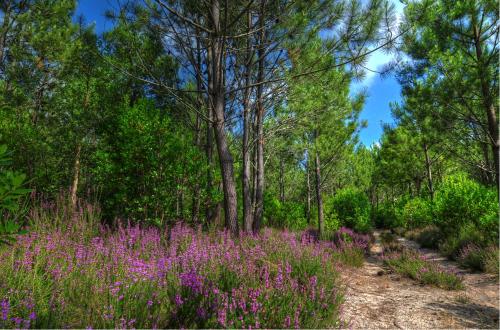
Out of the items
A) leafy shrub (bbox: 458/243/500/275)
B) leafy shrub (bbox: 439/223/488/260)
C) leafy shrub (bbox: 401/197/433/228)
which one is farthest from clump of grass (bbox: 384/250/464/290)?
leafy shrub (bbox: 401/197/433/228)

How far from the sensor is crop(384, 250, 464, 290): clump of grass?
15.8ft

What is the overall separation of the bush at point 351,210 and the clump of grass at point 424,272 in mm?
7525

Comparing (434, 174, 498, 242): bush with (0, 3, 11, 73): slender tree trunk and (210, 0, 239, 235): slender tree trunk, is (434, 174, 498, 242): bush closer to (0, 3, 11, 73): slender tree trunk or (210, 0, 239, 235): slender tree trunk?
(210, 0, 239, 235): slender tree trunk

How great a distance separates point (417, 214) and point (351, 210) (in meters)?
3.13

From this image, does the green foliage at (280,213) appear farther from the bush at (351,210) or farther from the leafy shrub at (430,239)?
the leafy shrub at (430,239)

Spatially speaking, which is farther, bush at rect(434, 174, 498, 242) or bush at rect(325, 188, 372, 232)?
bush at rect(325, 188, 372, 232)

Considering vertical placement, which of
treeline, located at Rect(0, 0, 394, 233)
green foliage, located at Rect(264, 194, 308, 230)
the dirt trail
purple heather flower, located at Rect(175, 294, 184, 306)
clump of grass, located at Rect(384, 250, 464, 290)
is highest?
treeline, located at Rect(0, 0, 394, 233)

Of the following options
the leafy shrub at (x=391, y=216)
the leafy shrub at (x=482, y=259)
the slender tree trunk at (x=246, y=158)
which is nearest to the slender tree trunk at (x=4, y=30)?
the slender tree trunk at (x=246, y=158)

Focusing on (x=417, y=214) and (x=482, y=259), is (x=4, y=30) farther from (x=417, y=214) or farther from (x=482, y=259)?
(x=417, y=214)

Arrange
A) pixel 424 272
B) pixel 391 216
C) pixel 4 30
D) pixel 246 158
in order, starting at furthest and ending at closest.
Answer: pixel 391 216 < pixel 4 30 < pixel 246 158 < pixel 424 272

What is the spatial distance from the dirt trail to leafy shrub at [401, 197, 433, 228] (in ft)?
27.0

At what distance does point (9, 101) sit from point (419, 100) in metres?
11.9

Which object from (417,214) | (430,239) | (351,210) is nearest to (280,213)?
(351,210)

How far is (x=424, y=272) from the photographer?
5211 millimetres
